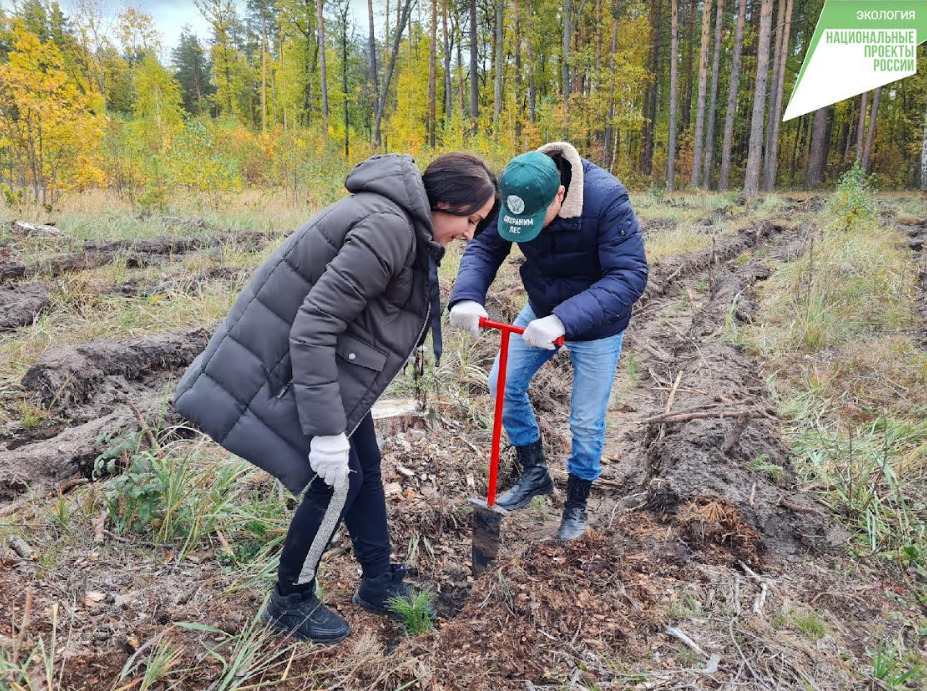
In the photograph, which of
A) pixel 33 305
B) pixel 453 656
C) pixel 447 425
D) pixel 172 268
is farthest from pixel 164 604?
pixel 172 268

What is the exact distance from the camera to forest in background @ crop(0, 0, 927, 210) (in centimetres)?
1088

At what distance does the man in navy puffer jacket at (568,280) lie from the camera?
2.32 meters

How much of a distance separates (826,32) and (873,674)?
7.17 meters

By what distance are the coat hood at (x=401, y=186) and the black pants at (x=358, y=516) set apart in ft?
2.44

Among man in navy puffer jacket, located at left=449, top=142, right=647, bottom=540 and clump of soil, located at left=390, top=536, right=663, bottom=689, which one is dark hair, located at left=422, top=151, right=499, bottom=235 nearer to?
man in navy puffer jacket, located at left=449, top=142, right=647, bottom=540

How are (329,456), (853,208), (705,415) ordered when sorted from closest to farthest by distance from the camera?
(329,456) < (705,415) < (853,208)

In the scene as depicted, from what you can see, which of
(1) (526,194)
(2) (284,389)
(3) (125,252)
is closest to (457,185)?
(1) (526,194)

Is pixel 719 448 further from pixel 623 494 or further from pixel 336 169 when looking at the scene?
pixel 336 169

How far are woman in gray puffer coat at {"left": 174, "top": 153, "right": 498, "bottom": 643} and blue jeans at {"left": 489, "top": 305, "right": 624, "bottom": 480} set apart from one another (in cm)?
95

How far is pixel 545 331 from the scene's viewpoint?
2.36m

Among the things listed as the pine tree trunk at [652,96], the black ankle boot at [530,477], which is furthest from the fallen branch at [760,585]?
the pine tree trunk at [652,96]

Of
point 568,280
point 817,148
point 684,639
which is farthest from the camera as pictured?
point 817,148

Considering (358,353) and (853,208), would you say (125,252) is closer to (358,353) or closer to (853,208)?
(358,353)

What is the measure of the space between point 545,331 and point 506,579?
1017mm
